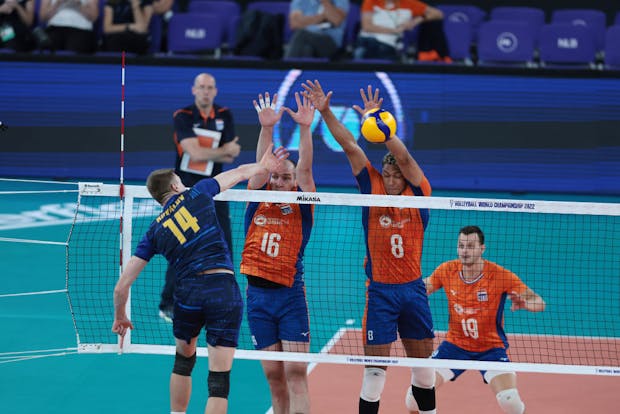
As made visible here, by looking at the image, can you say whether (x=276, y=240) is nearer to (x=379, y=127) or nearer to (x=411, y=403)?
(x=379, y=127)

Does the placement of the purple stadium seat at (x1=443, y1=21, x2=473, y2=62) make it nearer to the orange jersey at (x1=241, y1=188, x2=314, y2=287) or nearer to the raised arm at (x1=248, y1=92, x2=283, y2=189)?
the raised arm at (x1=248, y1=92, x2=283, y2=189)

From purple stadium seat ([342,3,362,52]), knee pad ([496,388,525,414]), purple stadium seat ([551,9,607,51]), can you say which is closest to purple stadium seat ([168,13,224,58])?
purple stadium seat ([342,3,362,52])

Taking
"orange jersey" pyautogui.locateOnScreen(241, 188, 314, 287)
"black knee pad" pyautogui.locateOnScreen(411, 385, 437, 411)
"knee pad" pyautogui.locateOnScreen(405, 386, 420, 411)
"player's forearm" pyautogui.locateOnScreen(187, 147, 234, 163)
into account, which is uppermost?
"player's forearm" pyautogui.locateOnScreen(187, 147, 234, 163)

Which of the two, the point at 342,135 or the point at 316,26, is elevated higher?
the point at 316,26

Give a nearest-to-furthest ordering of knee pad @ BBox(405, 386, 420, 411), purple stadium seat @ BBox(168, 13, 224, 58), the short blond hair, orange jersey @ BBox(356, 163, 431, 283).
Result: 1. the short blond hair
2. orange jersey @ BBox(356, 163, 431, 283)
3. knee pad @ BBox(405, 386, 420, 411)
4. purple stadium seat @ BBox(168, 13, 224, 58)

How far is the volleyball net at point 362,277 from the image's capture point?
326 inches

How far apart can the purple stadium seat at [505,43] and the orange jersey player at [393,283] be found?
11.1m

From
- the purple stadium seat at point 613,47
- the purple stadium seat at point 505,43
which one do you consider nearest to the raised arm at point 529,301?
the purple stadium seat at point 505,43

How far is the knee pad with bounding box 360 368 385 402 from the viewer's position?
8.23 metres

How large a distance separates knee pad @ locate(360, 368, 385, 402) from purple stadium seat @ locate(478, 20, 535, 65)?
11850 millimetres

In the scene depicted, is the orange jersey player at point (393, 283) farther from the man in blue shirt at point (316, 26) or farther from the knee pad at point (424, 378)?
the man in blue shirt at point (316, 26)

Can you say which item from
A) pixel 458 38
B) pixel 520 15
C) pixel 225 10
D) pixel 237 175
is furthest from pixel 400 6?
pixel 237 175

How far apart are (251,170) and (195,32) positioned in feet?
39.5

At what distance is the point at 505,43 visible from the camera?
62.0 feet
